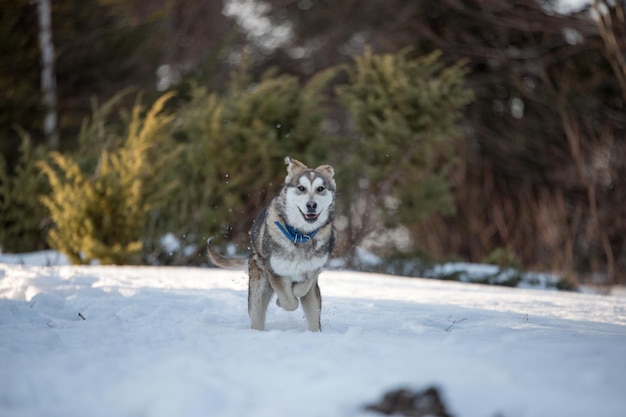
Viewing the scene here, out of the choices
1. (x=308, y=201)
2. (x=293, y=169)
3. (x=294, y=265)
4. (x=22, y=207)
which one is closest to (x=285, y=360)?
(x=294, y=265)

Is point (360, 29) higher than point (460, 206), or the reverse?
point (360, 29)

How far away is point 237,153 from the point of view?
1060 centimetres

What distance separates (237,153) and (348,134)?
1221 centimetres

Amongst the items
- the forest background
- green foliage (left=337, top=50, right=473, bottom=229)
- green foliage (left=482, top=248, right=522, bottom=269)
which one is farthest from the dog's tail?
green foliage (left=482, top=248, right=522, bottom=269)

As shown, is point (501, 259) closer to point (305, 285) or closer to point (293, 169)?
point (293, 169)

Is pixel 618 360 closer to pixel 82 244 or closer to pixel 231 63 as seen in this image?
pixel 82 244

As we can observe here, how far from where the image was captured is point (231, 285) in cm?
698

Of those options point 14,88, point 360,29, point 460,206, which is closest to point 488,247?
point 460,206

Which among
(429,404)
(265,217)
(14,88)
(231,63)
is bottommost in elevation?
(429,404)

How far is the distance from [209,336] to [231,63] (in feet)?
69.0

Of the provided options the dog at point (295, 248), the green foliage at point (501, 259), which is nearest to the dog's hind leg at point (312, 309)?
the dog at point (295, 248)

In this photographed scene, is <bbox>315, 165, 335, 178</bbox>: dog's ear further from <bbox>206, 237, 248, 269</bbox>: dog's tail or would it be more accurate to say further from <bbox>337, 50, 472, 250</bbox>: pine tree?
<bbox>337, 50, 472, 250</bbox>: pine tree

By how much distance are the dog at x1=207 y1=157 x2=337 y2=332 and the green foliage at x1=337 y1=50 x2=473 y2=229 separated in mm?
6189

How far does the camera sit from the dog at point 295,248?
4773mm
